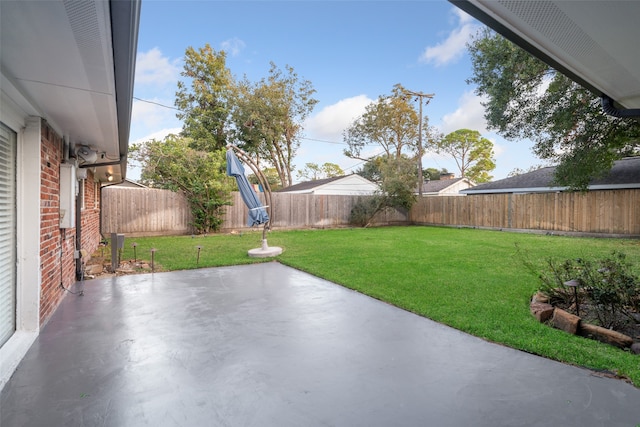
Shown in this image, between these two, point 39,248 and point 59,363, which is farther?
point 39,248

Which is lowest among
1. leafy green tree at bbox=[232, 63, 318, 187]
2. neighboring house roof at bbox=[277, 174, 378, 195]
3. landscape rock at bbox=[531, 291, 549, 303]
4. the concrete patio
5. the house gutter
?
the concrete patio

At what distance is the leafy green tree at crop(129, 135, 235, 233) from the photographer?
40.5ft

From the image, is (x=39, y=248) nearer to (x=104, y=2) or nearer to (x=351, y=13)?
(x=104, y=2)

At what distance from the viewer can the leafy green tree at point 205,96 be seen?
839 inches

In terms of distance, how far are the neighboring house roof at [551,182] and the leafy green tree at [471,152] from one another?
1882 centimetres

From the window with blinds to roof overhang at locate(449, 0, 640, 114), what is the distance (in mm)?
3714

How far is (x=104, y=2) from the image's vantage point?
148 cm

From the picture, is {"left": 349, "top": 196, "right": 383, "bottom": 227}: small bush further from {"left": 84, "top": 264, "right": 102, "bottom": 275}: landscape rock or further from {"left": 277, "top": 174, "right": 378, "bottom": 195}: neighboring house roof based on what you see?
{"left": 84, "top": 264, "right": 102, "bottom": 275}: landscape rock

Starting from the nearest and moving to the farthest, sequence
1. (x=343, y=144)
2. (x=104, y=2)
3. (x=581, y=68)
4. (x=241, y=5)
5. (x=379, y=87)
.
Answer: (x=104, y=2), (x=581, y=68), (x=241, y=5), (x=379, y=87), (x=343, y=144)

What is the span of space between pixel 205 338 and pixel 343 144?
26793 mm

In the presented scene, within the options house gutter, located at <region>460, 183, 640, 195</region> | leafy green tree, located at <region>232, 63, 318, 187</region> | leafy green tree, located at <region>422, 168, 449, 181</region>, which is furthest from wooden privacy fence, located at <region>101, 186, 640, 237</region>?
leafy green tree, located at <region>422, 168, 449, 181</region>

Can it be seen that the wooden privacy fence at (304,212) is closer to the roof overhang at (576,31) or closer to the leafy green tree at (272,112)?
the leafy green tree at (272,112)

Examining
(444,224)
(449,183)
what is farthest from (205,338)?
(449,183)

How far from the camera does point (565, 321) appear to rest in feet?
10.8
